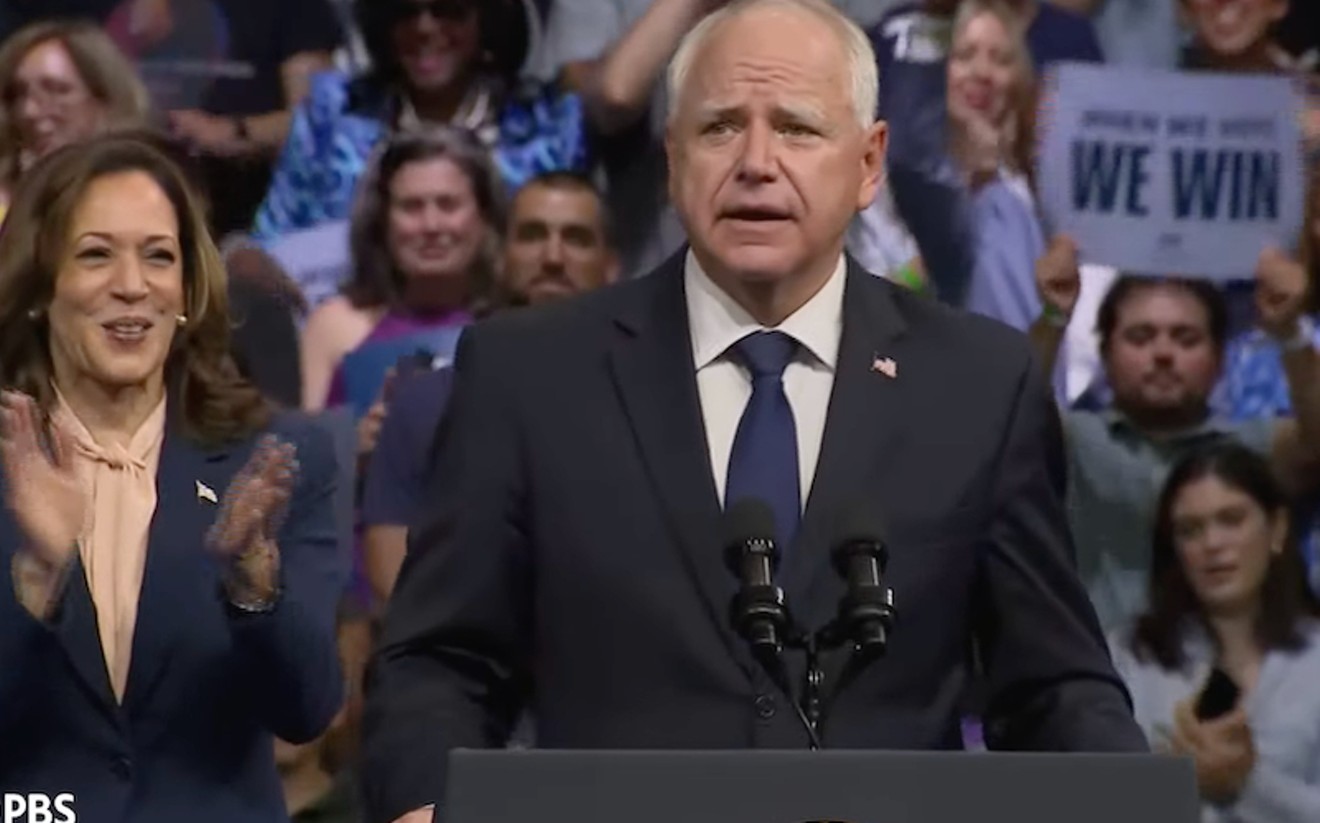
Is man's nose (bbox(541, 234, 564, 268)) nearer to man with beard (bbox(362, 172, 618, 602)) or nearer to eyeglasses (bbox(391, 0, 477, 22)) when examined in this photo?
man with beard (bbox(362, 172, 618, 602))

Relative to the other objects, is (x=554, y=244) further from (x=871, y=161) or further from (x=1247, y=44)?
(x=871, y=161)

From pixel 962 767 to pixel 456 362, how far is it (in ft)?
2.97

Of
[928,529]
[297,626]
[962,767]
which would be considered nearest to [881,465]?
[928,529]

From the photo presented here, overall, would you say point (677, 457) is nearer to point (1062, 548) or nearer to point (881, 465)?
point (881, 465)

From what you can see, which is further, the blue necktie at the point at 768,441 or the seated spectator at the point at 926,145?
the seated spectator at the point at 926,145

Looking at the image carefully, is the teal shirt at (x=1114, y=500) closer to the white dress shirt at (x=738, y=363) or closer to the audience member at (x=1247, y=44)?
the audience member at (x=1247, y=44)

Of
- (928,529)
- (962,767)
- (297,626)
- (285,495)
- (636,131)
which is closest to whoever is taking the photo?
(962,767)

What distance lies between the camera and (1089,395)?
15.5 ft

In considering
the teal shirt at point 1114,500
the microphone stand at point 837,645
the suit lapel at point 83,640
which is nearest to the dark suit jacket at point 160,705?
the suit lapel at point 83,640

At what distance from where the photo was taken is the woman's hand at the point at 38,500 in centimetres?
286

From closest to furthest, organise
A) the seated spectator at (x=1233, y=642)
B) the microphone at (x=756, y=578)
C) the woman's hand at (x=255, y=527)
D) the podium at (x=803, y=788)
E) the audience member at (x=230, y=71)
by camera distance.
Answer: the podium at (x=803, y=788), the microphone at (x=756, y=578), the woman's hand at (x=255, y=527), the audience member at (x=230, y=71), the seated spectator at (x=1233, y=642)

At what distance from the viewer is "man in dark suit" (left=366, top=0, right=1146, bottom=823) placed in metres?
2.36

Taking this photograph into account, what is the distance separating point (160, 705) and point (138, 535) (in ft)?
0.79

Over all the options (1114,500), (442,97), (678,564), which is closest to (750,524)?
(678,564)
